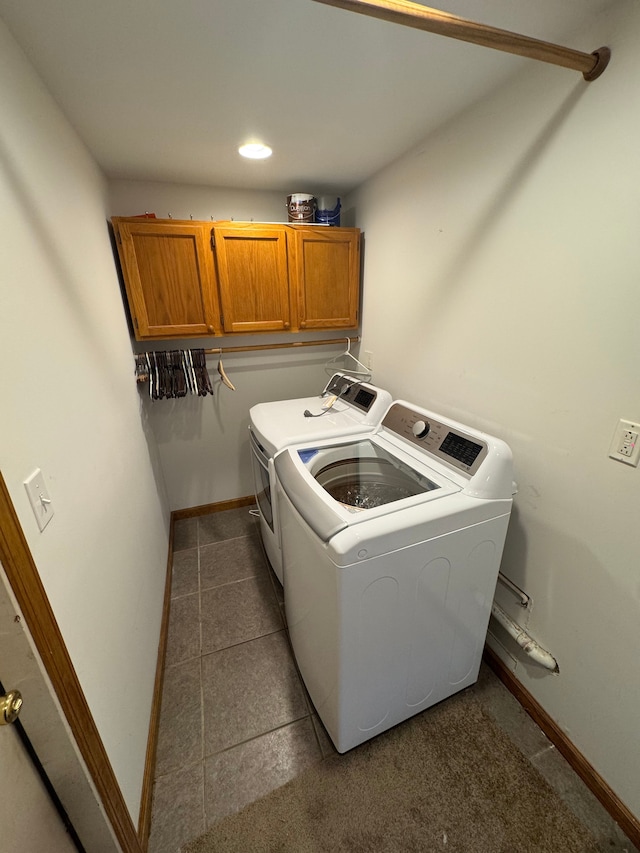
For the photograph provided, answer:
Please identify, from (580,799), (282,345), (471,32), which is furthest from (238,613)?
(471,32)

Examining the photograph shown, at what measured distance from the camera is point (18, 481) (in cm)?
69

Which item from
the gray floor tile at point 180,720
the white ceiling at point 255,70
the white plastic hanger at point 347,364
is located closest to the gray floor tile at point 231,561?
the gray floor tile at point 180,720

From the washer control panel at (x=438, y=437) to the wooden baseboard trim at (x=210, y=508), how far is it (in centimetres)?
161

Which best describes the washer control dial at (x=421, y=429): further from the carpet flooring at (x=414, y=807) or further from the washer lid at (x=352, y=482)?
the carpet flooring at (x=414, y=807)

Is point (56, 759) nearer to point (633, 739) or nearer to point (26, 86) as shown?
point (633, 739)

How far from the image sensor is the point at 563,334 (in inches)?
45.0

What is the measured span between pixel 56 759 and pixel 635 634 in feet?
5.25

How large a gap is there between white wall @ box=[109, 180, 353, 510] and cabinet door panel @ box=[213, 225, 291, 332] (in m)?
0.26


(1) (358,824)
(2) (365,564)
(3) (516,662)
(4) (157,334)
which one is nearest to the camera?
(2) (365,564)

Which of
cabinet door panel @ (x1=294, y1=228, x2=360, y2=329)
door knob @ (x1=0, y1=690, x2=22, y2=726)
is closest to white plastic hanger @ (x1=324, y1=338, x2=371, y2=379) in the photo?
cabinet door panel @ (x1=294, y1=228, x2=360, y2=329)

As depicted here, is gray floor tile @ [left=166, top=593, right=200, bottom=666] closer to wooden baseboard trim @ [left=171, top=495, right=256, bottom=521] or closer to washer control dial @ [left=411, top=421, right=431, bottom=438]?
wooden baseboard trim @ [left=171, top=495, right=256, bottom=521]

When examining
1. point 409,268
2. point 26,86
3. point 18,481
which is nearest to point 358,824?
point 18,481

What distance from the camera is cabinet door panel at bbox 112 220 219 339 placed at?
187 centimetres

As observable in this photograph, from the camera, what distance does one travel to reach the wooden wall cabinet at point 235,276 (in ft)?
6.28
